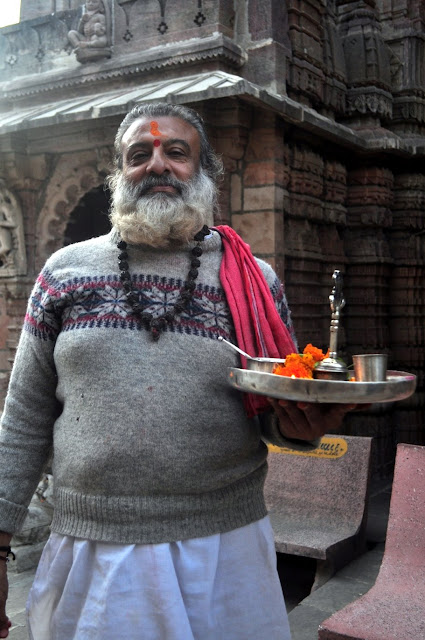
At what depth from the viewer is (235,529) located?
5.71ft

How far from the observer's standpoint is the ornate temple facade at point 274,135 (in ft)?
16.7

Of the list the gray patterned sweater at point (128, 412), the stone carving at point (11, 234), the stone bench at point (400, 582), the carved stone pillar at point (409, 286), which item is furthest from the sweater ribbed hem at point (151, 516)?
the carved stone pillar at point (409, 286)

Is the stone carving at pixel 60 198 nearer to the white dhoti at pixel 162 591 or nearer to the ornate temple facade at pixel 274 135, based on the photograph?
the ornate temple facade at pixel 274 135

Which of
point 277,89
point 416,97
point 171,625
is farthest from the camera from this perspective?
point 416,97

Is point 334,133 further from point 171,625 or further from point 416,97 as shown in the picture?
point 171,625

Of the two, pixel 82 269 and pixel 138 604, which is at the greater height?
pixel 82 269

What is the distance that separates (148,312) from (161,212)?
0.90ft

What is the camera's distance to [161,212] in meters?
1.79

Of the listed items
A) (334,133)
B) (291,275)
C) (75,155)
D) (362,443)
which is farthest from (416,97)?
(362,443)

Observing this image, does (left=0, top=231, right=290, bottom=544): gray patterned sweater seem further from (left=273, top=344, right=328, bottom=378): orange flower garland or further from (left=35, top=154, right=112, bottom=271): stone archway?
(left=35, top=154, right=112, bottom=271): stone archway

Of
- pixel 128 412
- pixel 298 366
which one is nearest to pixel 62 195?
pixel 128 412

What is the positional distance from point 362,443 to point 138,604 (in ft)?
9.43

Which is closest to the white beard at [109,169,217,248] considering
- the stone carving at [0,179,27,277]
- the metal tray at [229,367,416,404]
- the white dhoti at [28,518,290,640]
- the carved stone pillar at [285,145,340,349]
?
the metal tray at [229,367,416,404]

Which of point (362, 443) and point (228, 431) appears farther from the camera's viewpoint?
point (362, 443)
